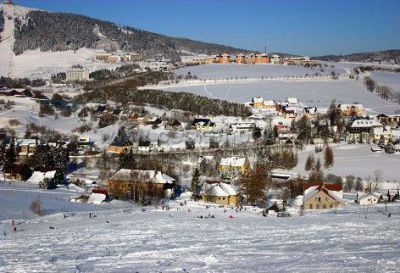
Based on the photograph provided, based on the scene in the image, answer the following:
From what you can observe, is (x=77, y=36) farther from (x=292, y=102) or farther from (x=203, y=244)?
(x=203, y=244)

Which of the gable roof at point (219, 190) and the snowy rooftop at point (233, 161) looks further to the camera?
the snowy rooftop at point (233, 161)

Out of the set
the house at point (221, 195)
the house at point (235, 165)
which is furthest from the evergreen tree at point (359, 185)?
the house at point (221, 195)

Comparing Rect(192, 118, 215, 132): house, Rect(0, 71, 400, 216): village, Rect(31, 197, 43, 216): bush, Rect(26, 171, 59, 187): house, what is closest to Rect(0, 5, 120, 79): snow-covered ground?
Rect(0, 71, 400, 216): village

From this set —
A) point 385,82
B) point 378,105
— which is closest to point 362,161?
point 378,105

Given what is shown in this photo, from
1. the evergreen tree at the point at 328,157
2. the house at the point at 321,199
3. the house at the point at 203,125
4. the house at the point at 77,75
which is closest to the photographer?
the house at the point at 321,199

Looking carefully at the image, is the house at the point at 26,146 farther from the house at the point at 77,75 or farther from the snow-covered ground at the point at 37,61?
the snow-covered ground at the point at 37,61

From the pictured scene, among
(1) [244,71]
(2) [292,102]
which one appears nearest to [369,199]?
(2) [292,102]
